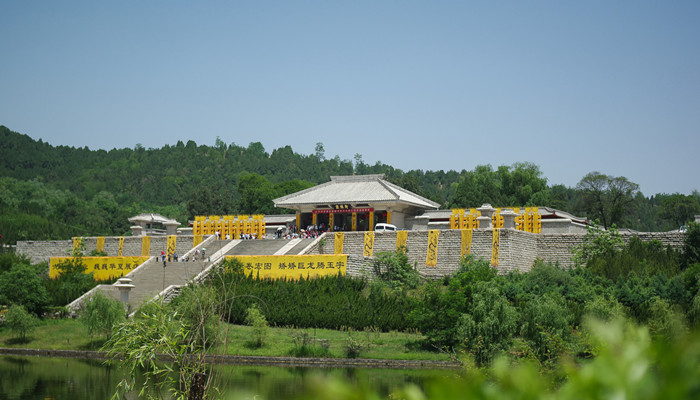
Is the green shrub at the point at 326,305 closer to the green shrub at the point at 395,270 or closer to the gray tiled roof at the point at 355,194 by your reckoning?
the green shrub at the point at 395,270

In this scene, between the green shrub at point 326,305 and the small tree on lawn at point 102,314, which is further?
the green shrub at point 326,305

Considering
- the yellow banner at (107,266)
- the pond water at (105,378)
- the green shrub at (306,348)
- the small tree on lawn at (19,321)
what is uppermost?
the yellow banner at (107,266)

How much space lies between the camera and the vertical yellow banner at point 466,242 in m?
29.6

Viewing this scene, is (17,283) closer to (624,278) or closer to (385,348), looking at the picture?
(385,348)

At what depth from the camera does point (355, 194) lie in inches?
1475

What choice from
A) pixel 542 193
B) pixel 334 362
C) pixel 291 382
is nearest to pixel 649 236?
pixel 334 362

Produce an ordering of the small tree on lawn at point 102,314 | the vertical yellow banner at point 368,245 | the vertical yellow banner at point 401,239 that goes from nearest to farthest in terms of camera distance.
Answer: the small tree on lawn at point 102,314
the vertical yellow banner at point 401,239
the vertical yellow banner at point 368,245

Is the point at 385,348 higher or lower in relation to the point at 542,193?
lower

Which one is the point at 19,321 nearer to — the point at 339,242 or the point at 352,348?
the point at 352,348

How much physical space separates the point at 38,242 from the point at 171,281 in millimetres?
13659

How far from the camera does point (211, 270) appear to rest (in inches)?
1105

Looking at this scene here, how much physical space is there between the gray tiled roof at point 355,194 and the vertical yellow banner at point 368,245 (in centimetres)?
401

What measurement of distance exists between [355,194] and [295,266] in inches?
379

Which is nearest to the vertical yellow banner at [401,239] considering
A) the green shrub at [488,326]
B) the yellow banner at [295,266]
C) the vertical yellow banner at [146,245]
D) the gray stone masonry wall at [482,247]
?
the gray stone masonry wall at [482,247]
